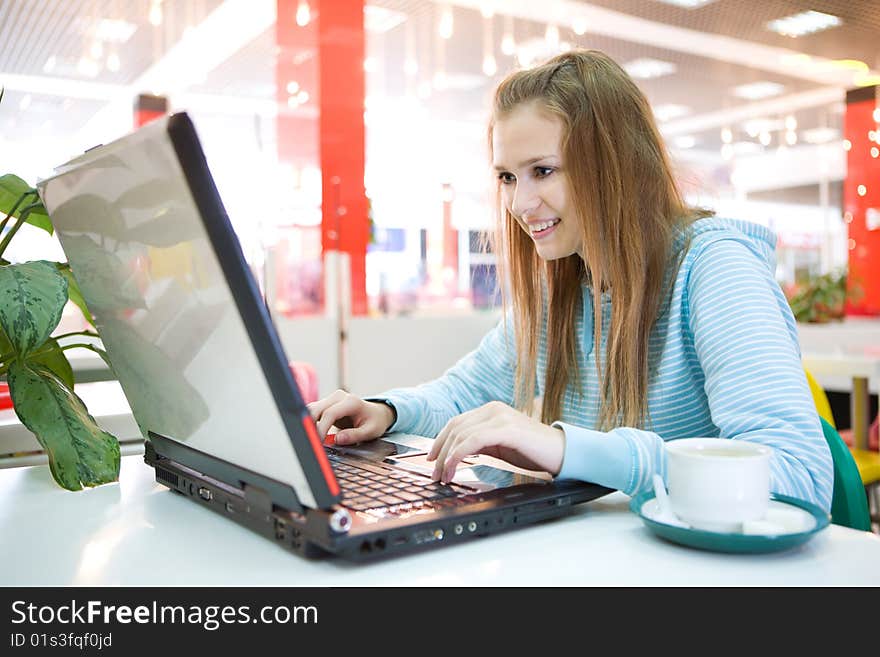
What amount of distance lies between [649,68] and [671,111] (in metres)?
1.37

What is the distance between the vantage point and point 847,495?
91cm

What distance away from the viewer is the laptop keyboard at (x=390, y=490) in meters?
0.65

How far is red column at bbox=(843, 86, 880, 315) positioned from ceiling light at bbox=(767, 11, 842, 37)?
51.5 inches

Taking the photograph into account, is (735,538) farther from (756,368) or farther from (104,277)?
(104,277)

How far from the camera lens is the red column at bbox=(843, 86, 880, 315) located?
6.45 meters

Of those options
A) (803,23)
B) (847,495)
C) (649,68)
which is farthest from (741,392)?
(649,68)

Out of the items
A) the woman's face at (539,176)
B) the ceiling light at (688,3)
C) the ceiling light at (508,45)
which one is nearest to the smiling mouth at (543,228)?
the woman's face at (539,176)

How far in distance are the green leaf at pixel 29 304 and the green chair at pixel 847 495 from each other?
865mm

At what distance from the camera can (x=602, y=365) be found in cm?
112

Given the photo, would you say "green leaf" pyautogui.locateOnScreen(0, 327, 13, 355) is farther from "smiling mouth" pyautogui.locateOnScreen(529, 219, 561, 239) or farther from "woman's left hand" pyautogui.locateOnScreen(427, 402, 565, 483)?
"smiling mouth" pyautogui.locateOnScreen(529, 219, 561, 239)

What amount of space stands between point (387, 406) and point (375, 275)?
3.58m
